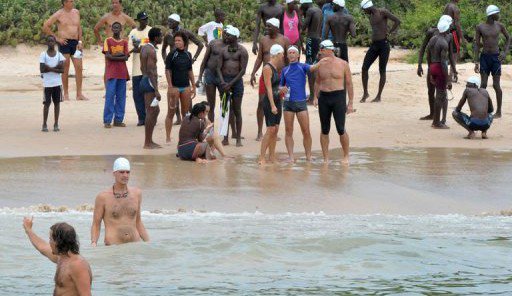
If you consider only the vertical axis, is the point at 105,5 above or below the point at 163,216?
above

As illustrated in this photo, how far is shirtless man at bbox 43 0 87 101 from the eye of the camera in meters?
21.7

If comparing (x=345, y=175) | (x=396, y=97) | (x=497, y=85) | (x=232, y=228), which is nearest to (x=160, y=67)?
(x=396, y=97)

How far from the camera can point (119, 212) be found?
11961 mm

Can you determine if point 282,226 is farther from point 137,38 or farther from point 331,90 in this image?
point 137,38

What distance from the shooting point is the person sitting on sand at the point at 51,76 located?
19109 mm

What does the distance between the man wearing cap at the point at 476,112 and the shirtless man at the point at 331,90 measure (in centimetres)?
272

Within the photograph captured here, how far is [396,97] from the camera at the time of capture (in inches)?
883

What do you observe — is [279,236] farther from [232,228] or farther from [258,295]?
[258,295]

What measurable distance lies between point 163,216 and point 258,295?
2665mm

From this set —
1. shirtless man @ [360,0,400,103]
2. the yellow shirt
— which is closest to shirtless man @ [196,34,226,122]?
the yellow shirt

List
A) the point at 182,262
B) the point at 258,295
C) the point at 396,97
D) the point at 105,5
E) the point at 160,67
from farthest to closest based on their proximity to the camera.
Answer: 1. the point at 105,5
2. the point at 160,67
3. the point at 396,97
4. the point at 182,262
5. the point at 258,295

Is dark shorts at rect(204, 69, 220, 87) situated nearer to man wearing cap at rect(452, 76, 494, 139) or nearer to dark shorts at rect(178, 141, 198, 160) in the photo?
dark shorts at rect(178, 141, 198, 160)

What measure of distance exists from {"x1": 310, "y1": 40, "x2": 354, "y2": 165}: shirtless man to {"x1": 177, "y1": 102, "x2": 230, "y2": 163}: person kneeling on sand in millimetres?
1437

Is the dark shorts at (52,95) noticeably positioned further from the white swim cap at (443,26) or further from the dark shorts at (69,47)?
the white swim cap at (443,26)
